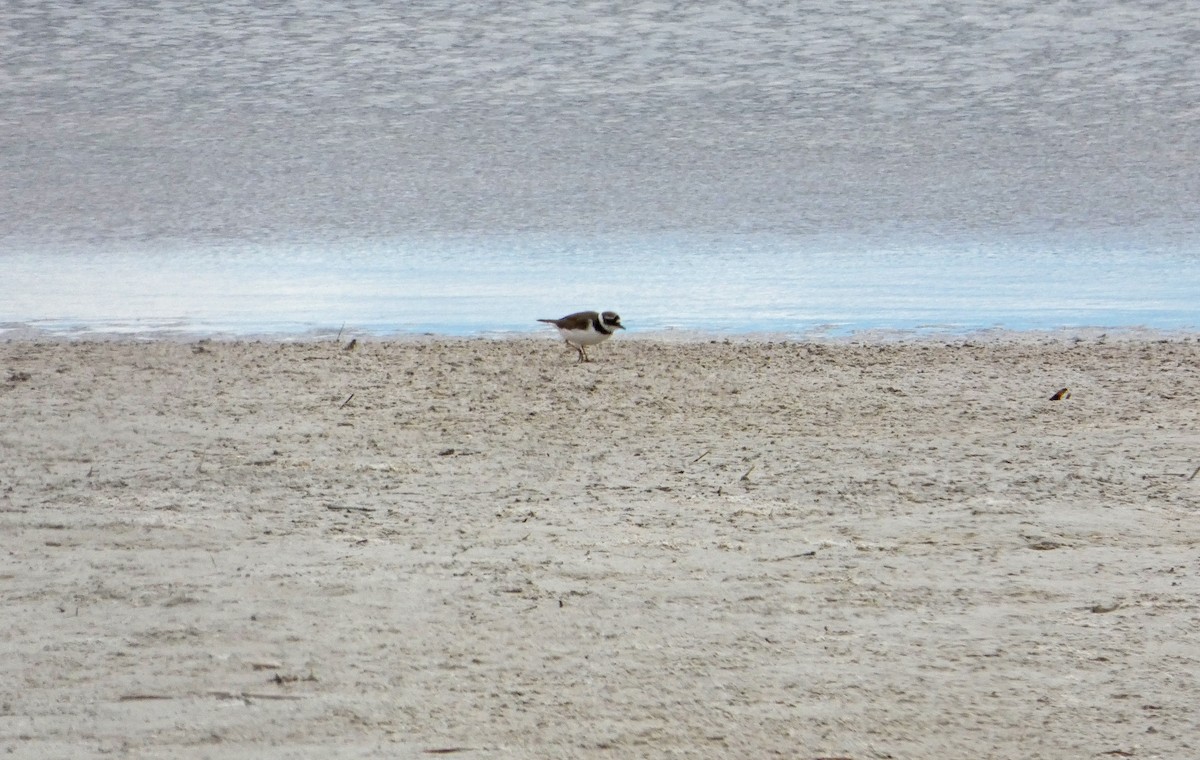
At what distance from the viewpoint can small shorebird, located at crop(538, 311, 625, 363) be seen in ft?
26.1

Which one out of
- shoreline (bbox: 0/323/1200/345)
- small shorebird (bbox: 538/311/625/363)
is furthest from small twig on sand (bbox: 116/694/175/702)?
shoreline (bbox: 0/323/1200/345)

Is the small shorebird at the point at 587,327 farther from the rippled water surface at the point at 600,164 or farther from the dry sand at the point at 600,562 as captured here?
the rippled water surface at the point at 600,164

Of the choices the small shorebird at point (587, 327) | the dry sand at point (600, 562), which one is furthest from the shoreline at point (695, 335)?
the dry sand at point (600, 562)

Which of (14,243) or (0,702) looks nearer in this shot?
(0,702)

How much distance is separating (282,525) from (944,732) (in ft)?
7.57

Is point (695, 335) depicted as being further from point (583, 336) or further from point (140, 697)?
point (140, 697)

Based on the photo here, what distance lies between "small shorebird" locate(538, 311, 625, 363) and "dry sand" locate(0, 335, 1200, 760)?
0.35 m

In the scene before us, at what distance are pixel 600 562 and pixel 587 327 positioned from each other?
3.36 metres

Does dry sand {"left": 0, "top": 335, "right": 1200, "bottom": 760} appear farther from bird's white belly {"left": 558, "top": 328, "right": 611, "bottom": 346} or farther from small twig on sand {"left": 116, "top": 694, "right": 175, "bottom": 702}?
bird's white belly {"left": 558, "top": 328, "right": 611, "bottom": 346}

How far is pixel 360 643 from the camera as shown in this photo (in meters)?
4.01

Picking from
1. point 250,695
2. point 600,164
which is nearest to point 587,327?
point 250,695

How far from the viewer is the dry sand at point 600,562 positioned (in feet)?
11.7

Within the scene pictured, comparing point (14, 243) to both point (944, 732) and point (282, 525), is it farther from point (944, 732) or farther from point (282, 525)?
point (944, 732)

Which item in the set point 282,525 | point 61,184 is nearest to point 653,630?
point 282,525
